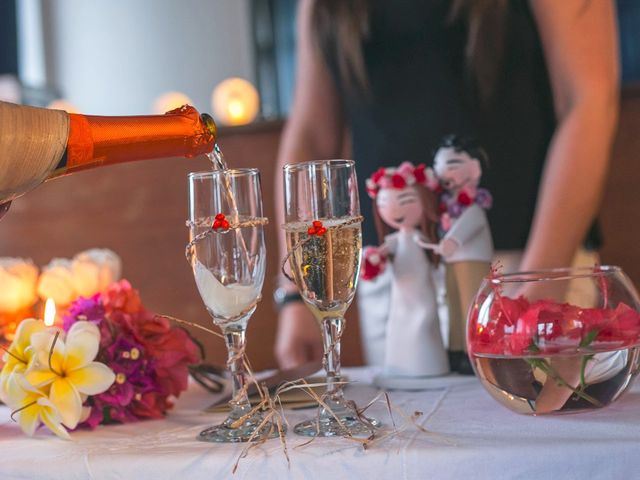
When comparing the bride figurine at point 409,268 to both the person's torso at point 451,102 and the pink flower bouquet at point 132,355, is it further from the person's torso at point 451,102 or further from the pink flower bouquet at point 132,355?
the person's torso at point 451,102

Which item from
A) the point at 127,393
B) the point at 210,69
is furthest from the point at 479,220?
the point at 210,69

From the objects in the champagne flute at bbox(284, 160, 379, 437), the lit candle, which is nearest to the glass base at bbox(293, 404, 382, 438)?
the champagne flute at bbox(284, 160, 379, 437)

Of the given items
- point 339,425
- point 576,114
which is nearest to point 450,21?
point 576,114

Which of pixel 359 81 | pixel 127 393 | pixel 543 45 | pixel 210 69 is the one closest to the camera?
pixel 127 393

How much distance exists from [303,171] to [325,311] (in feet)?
0.35

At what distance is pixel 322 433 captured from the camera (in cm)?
62

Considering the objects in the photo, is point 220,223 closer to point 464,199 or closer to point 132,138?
point 132,138

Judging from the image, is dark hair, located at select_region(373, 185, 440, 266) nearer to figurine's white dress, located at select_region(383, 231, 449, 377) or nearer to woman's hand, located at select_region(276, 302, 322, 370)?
figurine's white dress, located at select_region(383, 231, 449, 377)

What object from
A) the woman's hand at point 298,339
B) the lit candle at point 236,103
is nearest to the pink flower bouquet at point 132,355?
the woman's hand at point 298,339

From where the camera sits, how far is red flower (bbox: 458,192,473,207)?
0.88 meters

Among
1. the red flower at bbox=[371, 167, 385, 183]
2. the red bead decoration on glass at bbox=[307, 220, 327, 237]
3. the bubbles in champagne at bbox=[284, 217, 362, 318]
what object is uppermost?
the red flower at bbox=[371, 167, 385, 183]

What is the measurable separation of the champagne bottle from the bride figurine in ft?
0.81

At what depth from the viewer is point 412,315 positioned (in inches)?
34.3

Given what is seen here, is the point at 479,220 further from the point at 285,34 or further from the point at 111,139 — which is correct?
the point at 285,34
